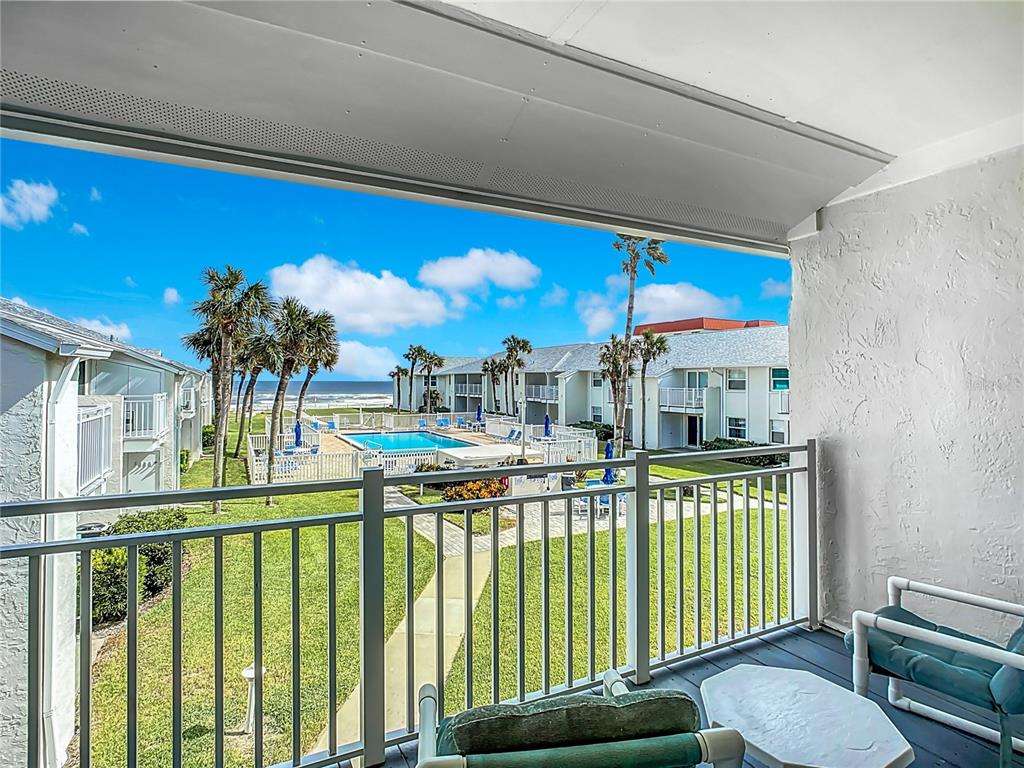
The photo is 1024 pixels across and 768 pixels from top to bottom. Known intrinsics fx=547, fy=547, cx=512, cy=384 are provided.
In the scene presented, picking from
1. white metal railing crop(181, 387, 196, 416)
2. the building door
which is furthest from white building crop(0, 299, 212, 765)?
the building door

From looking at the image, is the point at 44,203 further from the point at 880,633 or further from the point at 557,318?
the point at 880,633

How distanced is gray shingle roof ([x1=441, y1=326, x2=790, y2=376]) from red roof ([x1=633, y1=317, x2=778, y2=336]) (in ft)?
0.91

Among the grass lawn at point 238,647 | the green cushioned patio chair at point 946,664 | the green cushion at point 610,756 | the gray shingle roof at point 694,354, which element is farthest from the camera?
the gray shingle roof at point 694,354

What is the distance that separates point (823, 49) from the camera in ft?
5.76

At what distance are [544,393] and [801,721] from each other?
527cm

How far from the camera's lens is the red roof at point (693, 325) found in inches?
262

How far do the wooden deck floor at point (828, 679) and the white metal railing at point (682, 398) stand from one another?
3011mm

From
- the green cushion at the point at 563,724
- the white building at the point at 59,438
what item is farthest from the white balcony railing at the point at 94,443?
the green cushion at the point at 563,724

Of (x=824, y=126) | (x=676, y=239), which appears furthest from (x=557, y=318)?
(x=824, y=126)

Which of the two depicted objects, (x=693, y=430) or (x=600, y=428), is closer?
(x=693, y=430)

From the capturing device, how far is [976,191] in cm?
234

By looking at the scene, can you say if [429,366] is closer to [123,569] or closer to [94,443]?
[94,443]

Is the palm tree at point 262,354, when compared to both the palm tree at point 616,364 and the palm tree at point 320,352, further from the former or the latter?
the palm tree at point 616,364

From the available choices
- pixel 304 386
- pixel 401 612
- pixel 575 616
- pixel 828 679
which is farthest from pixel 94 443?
pixel 828 679
